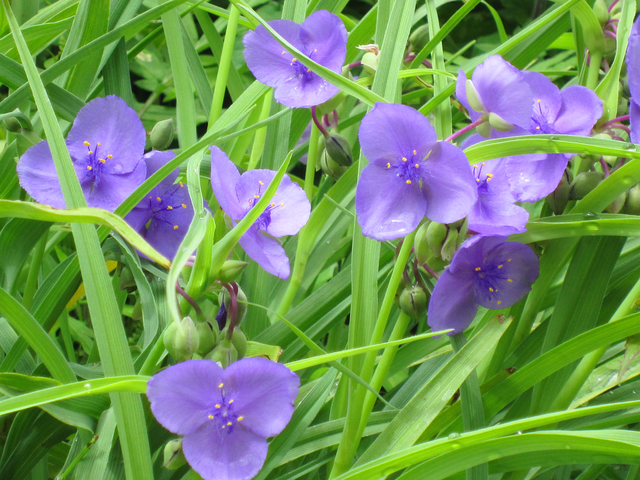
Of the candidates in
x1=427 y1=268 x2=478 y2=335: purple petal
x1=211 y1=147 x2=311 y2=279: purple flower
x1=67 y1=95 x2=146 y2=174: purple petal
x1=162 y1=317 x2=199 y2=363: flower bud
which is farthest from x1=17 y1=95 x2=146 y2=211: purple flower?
x1=427 y1=268 x2=478 y2=335: purple petal

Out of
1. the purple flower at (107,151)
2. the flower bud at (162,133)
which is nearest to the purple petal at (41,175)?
the purple flower at (107,151)

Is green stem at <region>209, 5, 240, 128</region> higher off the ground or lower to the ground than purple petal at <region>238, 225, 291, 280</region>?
higher

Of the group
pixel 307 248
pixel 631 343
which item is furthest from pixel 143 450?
pixel 631 343

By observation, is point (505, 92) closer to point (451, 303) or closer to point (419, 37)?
point (451, 303)

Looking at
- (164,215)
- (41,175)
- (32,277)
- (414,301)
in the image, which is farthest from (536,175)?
(32,277)

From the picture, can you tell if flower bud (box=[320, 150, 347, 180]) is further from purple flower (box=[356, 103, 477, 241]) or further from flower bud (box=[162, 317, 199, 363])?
flower bud (box=[162, 317, 199, 363])

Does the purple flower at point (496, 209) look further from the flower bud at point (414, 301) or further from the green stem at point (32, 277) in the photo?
the green stem at point (32, 277)
